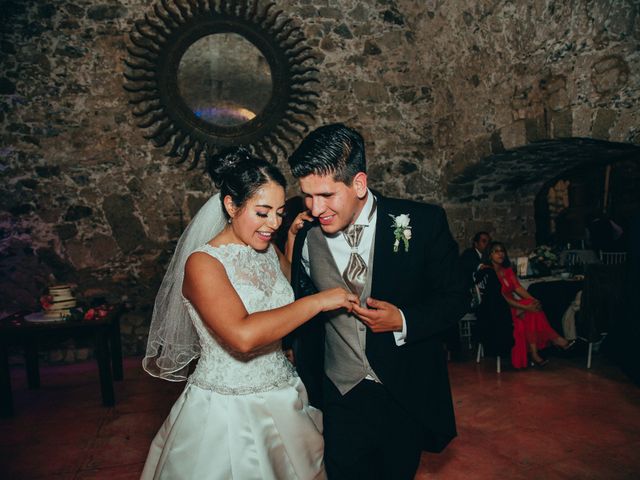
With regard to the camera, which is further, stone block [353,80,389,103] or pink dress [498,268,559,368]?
stone block [353,80,389,103]

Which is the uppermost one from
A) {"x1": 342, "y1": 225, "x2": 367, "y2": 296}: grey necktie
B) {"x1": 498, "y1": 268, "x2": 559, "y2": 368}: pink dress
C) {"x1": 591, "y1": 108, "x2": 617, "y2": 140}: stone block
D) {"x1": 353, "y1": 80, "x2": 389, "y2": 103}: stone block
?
{"x1": 353, "y1": 80, "x2": 389, "y2": 103}: stone block

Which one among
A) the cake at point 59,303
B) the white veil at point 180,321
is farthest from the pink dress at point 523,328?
the cake at point 59,303

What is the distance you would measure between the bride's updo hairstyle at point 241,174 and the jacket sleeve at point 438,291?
1.98 feet

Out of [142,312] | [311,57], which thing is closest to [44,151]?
[142,312]

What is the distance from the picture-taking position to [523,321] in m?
4.20

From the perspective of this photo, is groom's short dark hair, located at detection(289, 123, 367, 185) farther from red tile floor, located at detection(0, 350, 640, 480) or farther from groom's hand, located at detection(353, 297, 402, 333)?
red tile floor, located at detection(0, 350, 640, 480)

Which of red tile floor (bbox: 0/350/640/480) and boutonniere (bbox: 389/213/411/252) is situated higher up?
boutonniere (bbox: 389/213/411/252)

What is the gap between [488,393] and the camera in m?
3.70

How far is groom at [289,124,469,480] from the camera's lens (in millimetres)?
1662

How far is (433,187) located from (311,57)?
2.13 m

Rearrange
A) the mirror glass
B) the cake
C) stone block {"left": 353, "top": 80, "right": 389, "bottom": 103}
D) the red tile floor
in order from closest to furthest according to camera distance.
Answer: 1. the red tile floor
2. the cake
3. the mirror glass
4. stone block {"left": 353, "top": 80, "right": 389, "bottom": 103}

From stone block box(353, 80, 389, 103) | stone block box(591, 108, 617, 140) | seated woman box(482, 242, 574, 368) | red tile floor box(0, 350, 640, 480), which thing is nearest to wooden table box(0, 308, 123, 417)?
red tile floor box(0, 350, 640, 480)

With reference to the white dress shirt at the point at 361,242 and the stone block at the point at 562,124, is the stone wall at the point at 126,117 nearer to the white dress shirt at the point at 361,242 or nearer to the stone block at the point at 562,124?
the stone block at the point at 562,124

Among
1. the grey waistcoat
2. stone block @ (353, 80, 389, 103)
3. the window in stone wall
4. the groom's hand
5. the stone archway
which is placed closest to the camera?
the groom's hand
